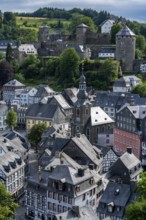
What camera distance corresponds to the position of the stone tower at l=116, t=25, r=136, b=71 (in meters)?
110

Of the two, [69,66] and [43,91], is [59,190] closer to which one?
[43,91]

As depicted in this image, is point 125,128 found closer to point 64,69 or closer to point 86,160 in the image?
point 86,160

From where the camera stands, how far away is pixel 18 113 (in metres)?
94.2

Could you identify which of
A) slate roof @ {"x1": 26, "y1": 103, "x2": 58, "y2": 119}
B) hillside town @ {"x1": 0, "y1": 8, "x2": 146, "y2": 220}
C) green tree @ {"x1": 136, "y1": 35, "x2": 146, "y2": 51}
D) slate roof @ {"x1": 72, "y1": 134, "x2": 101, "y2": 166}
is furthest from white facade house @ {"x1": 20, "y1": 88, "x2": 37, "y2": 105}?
slate roof @ {"x1": 72, "y1": 134, "x2": 101, "y2": 166}

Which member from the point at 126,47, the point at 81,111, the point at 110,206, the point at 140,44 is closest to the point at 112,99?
the point at 81,111

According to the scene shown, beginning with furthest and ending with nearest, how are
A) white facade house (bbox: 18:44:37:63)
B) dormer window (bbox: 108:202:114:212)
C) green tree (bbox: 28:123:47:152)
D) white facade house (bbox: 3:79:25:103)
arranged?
white facade house (bbox: 18:44:37:63)
white facade house (bbox: 3:79:25:103)
green tree (bbox: 28:123:47:152)
dormer window (bbox: 108:202:114:212)

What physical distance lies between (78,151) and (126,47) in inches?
2347

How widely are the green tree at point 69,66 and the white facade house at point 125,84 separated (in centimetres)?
1419

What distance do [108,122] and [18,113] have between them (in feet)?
91.2

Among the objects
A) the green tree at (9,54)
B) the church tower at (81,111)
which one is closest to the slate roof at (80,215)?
the church tower at (81,111)

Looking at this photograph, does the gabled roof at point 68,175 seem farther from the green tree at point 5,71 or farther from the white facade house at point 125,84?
the green tree at point 5,71

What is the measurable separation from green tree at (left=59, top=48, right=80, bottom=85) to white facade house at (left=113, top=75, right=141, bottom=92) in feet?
46.6

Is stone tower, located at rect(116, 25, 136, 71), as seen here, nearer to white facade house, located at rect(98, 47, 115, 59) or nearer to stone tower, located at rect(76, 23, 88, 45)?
white facade house, located at rect(98, 47, 115, 59)

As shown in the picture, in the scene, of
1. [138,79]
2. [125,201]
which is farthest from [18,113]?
[125,201]
